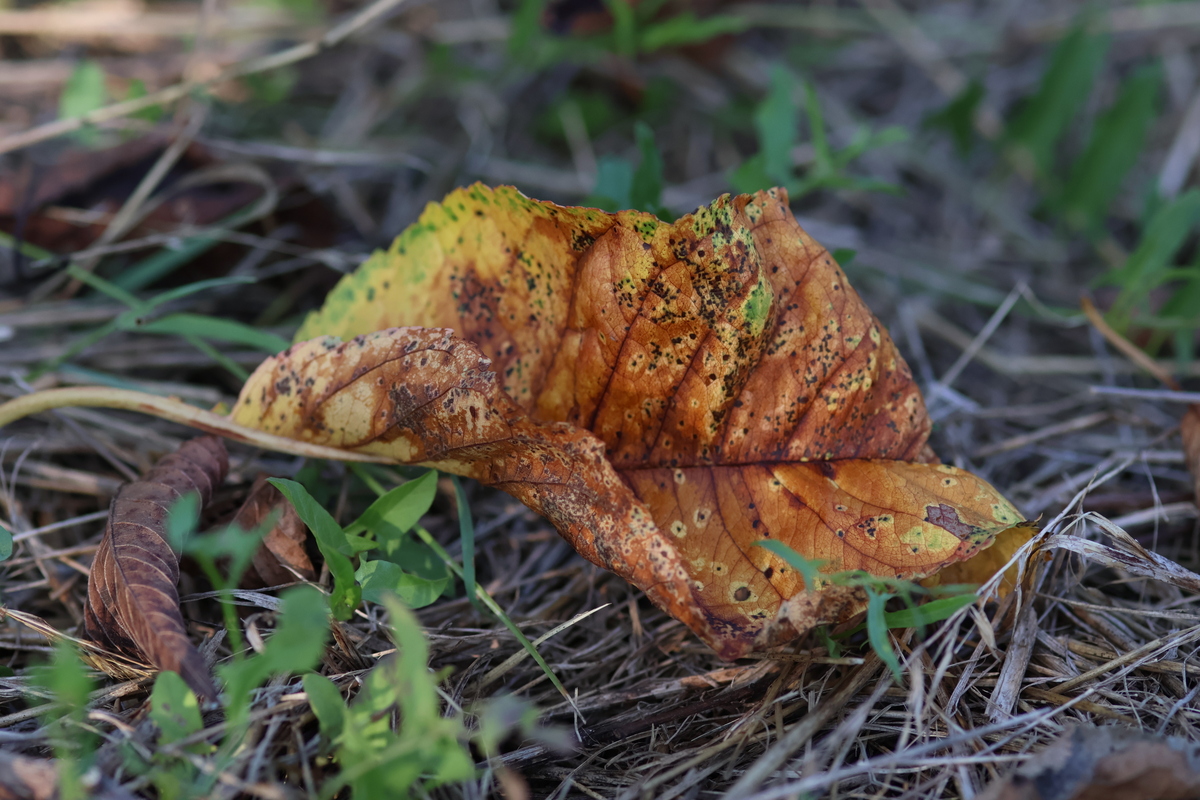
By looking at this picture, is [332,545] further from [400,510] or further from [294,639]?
[294,639]

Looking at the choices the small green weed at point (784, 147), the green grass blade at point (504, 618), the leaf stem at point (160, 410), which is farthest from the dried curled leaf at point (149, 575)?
the small green weed at point (784, 147)

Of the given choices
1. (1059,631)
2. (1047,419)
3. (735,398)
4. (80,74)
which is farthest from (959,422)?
(80,74)

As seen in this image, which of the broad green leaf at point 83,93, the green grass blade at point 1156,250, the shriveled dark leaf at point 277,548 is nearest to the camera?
the shriveled dark leaf at point 277,548

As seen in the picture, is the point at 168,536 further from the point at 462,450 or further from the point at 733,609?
the point at 733,609

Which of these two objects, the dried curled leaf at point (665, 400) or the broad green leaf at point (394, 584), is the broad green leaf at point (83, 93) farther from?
the broad green leaf at point (394, 584)

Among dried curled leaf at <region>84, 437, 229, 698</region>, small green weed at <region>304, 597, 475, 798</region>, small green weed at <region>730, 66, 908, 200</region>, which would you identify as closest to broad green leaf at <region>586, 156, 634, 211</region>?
small green weed at <region>730, 66, 908, 200</region>

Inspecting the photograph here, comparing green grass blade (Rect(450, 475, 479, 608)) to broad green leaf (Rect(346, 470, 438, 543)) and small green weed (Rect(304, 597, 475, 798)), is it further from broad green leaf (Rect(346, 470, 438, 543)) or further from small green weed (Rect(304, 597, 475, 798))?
small green weed (Rect(304, 597, 475, 798))
